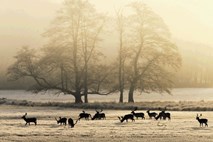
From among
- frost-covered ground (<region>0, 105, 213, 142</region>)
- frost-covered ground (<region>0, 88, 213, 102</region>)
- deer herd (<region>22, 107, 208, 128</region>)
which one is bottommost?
frost-covered ground (<region>0, 105, 213, 142</region>)

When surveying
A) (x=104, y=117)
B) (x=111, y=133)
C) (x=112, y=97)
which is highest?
(x=112, y=97)

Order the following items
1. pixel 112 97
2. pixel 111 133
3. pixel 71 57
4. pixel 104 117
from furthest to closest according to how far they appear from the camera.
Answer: pixel 112 97, pixel 71 57, pixel 104 117, pixel 111 133

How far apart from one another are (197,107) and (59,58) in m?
19.3

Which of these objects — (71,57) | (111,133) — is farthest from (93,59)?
(111,133)

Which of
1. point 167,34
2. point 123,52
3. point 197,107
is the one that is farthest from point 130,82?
point 197,107

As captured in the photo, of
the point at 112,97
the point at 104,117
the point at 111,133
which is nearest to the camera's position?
the point at 111,133

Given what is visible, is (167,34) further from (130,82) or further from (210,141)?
(210,141)

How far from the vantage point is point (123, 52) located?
60.2 m

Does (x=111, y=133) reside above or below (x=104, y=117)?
below

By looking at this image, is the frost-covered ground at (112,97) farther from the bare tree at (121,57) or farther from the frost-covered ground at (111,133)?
the frost-covered ground at (111,133)

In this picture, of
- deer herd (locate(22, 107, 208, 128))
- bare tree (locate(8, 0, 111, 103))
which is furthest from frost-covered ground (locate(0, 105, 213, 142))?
bare tree (locate(8, 0, 111, 103))

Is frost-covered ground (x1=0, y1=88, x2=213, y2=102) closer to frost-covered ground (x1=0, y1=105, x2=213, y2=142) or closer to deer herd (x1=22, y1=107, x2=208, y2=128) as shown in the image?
deer herd (x1=22, y1=107, x2=208, y2=128)

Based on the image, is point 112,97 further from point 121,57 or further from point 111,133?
point 111,133

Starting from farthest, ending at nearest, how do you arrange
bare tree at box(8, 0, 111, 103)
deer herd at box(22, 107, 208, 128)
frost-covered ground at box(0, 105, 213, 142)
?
bare tree at box(8, 0, 111, 103) < deer herd at box(22, 107, 208, 128) < frost-covered ground at box(0, 105, 213, 142)
